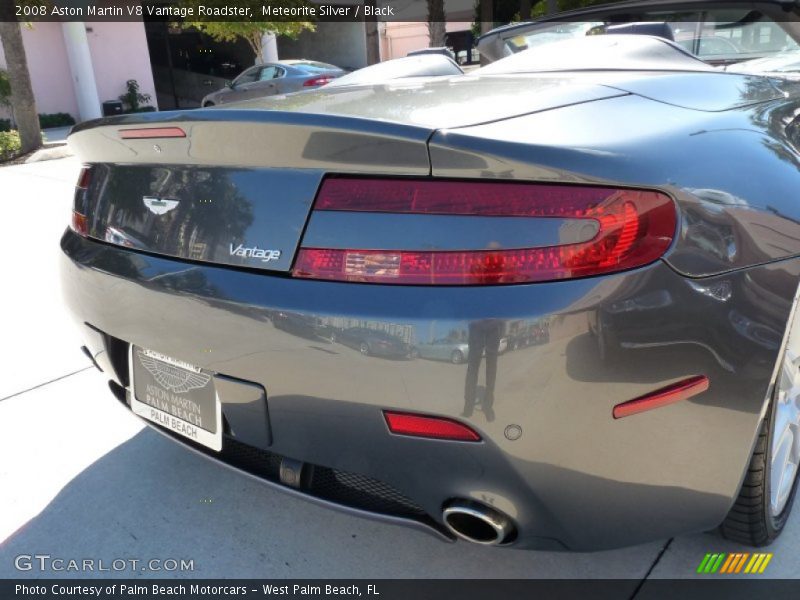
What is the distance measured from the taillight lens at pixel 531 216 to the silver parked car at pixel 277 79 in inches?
565

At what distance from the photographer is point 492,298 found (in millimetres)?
1317

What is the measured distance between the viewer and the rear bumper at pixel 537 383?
1.31 m

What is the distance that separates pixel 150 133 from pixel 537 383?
Answer: 1.24m

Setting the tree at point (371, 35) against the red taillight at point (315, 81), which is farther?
the tree at point (371, 35)

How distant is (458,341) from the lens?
4.30 ft

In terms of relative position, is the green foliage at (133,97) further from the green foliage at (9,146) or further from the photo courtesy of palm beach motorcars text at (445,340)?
the photo courtesy of palm beach motorcars text at (445,340)

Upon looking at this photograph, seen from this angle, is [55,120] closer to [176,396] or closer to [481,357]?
[176,396]

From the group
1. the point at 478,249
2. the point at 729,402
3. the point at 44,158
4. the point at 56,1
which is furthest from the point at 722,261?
the point at 56,1

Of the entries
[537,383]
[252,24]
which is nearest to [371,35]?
[252,24]

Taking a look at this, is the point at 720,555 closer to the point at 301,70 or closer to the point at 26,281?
the point at 26,281

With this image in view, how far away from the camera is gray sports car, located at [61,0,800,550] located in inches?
52.1

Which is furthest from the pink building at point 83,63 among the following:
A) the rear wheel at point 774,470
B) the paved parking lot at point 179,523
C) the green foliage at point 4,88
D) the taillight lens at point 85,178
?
the rear wheel at point 774,470

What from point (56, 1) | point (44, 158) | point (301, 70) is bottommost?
point (44, 158)
